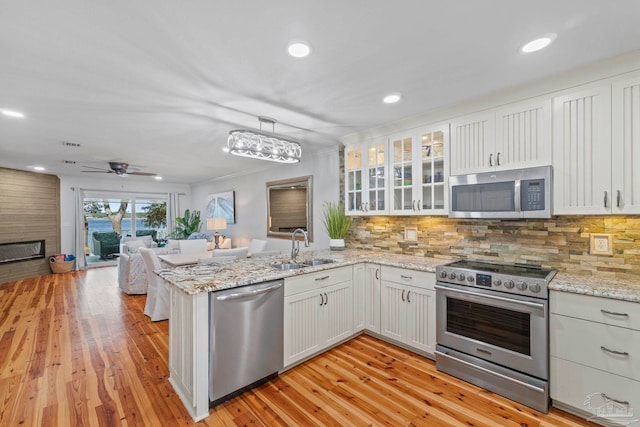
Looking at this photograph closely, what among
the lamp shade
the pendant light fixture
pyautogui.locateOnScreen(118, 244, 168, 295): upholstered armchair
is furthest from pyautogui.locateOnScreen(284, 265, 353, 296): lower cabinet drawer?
the lamp shade

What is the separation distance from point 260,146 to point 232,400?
6.92ft

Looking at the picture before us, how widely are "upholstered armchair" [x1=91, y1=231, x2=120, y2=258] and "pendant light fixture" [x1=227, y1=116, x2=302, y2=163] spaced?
24.3 ft

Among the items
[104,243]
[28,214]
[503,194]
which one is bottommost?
[104,243]

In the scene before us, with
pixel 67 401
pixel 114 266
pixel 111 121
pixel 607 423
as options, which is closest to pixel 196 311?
pixel 67 401

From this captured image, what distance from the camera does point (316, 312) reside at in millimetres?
2654

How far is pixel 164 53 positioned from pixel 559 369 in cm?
342

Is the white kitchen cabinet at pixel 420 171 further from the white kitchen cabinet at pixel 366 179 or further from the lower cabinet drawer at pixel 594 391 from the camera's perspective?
the lower cabinet drawer at pixel 594 391

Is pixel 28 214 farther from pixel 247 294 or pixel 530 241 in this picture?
pixel 530 241

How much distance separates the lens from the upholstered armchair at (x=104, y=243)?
7711 mm

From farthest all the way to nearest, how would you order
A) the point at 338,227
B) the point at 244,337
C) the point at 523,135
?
the point at 338,227 < the point at 523,135 < the point at 244,337

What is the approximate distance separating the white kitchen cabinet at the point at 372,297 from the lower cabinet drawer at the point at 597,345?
1.46 meters

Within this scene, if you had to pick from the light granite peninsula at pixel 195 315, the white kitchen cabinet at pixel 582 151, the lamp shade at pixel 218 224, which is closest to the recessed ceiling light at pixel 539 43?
the white kitchen cabinet at pixel 582 151

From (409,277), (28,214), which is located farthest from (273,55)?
(28,214)

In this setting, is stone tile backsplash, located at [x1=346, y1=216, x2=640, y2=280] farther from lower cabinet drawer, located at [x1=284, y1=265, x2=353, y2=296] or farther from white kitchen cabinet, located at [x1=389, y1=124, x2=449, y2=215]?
lower cabinet drawer, located at [x1=284, y1=265, x2=353, y2=296]
